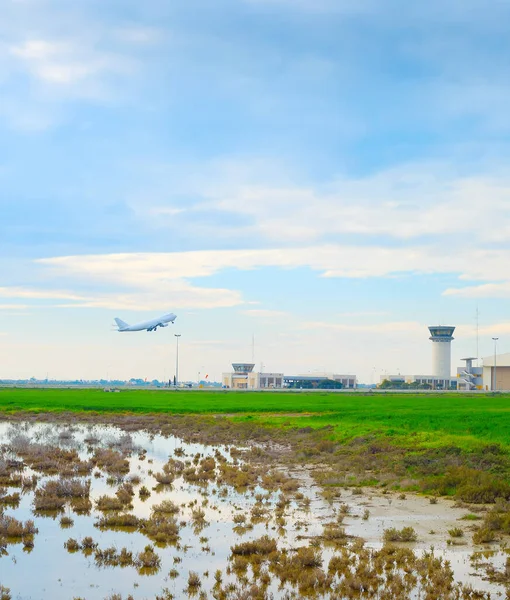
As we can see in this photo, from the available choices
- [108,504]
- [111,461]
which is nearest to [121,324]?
[111,461]

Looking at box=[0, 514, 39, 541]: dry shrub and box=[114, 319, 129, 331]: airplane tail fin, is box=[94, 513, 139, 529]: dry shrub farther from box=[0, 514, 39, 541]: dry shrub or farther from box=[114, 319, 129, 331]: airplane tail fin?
box=[114, 319, 129, 331]: airplane tail fin

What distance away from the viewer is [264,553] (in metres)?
17.3

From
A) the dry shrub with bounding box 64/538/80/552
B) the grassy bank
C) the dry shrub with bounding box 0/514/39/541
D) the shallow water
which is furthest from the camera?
the grassy bank

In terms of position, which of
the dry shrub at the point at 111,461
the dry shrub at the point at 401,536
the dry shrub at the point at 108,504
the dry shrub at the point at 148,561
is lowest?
the dry shrub at the point at 111,461

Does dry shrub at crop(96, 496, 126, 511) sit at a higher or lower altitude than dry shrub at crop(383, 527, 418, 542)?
lower

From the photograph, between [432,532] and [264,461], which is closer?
[432,532]

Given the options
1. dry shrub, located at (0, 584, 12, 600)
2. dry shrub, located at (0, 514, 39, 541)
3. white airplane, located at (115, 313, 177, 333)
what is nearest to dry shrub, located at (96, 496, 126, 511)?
dry shrub, located at (0, 514, 39, 541)

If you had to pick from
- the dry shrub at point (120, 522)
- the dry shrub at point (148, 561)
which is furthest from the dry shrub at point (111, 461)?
the dry shrub at point (148, 561)

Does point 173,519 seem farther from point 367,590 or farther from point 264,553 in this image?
point 367,590

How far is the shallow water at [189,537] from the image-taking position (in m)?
15.2

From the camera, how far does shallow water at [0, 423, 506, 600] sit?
1519cm

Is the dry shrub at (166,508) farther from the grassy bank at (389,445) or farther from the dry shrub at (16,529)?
the grassy bank at (389,445)

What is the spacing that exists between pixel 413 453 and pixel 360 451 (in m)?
4.29

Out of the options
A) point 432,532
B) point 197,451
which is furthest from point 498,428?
point 432,532
